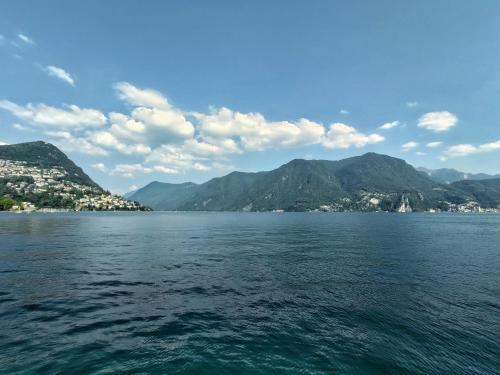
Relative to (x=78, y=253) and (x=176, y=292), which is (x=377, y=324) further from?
(x=78, y=253)

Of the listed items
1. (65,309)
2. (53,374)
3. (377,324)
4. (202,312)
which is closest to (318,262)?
(377,324)

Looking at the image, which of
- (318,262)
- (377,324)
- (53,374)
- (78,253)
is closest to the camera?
(53,374)

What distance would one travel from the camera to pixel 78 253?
52344mm

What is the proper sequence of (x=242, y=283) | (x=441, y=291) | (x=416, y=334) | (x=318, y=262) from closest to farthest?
(x=416, y=334)
(x=441, y=291)
(x=242, y=283)
(x=318, y=262)

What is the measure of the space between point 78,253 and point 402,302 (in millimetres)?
54692

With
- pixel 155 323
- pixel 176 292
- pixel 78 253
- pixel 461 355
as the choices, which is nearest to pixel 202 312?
pixel 155 323

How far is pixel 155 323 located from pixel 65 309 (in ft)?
30.9

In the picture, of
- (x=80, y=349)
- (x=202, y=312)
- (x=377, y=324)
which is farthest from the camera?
(x=202, y=312)

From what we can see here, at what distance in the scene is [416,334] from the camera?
809 inches

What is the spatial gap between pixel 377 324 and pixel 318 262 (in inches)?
975

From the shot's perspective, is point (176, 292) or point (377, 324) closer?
point (377, 324)

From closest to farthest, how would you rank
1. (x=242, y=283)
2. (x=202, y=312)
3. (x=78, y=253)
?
(x=202, y=312)
(x=242, y=283)
(x=78, y=253)

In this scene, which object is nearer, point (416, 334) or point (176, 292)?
point (416, 334)

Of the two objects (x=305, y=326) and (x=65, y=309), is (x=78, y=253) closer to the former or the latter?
(x=65, y=309)
